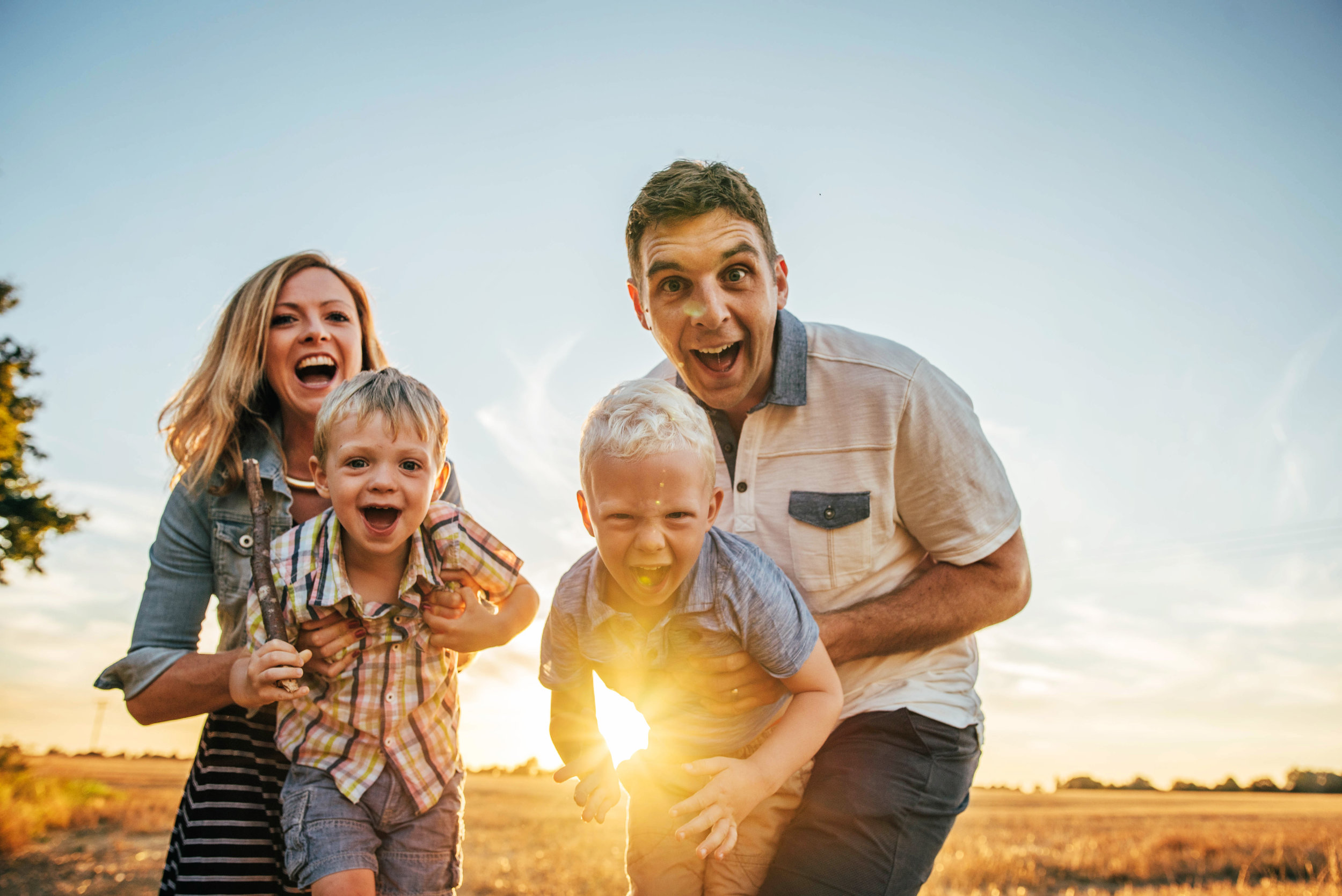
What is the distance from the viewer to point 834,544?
3.14 meters

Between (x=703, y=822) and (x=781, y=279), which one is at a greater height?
(x=781, y=279)

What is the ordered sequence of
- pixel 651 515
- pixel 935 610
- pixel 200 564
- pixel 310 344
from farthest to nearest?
pixel 310 344 → pixel 200 564 → pixel 935 610 → pixel 651 515

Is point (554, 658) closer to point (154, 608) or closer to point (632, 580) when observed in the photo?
point (632, 580)

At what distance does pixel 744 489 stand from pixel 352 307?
1.97 m

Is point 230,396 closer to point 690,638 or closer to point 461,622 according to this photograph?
point 461,622

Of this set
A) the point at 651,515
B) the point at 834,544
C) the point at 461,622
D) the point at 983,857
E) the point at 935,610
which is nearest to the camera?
the point at 651,515

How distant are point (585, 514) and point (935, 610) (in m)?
1.32

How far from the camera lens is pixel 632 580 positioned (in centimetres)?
259

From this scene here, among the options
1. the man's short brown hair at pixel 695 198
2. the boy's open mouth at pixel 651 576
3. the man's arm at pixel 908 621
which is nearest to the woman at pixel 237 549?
the boy's open mouth at pixel 651 576

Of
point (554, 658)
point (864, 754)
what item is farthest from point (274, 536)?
point (864, 754)

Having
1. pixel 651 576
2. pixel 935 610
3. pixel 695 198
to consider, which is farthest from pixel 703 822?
pixel 695 198

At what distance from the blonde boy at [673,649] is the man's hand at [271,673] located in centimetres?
79

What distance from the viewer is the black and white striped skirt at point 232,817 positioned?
2969 mm

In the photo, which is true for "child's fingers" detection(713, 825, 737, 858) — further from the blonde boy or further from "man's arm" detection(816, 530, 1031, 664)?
"man's arm" detection(816, 530, 1031, 664)
